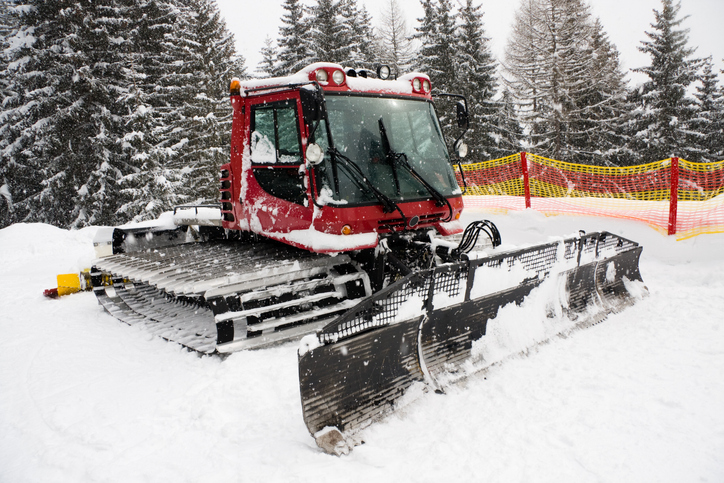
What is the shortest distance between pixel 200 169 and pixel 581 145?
2038 centimetres

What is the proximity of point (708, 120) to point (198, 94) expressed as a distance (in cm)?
2475

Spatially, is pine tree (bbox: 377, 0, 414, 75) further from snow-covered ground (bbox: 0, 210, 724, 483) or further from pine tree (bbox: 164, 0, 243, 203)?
snow-covered ground (bbox: 0, 210, 724, 483)

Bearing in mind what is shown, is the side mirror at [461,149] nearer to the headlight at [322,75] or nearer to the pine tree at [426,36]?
the headlight at [322,75]

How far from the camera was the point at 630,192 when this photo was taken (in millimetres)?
10742

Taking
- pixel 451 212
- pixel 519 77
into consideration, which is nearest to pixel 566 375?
pixel 451 212

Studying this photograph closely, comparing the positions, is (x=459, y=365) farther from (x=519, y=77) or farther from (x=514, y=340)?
(x=519, y=77)

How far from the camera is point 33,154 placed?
19.7 meters

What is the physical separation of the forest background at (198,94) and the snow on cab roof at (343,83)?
14.1 m

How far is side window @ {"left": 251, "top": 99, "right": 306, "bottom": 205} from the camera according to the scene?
4289mm

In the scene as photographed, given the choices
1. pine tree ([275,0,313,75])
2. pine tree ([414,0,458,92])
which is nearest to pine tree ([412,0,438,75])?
pine tree ([414,0,458,92])

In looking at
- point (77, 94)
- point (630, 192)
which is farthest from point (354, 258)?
point (77, 94)

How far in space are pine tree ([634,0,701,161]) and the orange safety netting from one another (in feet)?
34.1

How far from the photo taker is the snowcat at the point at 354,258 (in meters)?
3.04

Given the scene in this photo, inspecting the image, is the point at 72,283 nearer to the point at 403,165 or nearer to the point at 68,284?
the point at 68,284
